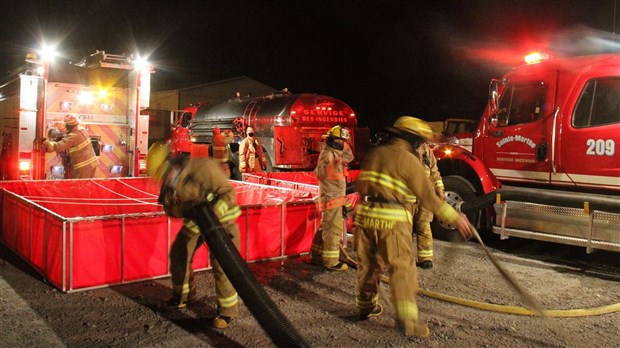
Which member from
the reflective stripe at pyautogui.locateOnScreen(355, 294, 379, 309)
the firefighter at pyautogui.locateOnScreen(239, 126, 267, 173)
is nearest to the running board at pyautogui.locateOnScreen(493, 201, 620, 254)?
the reflective stripe at pyautogui.locateOnScreen(355, 294, 379, 309)

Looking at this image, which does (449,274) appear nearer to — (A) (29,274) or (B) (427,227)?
(B) (427,227)

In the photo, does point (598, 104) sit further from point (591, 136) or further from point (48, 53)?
point (48, 53)

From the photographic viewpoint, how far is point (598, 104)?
6.48m

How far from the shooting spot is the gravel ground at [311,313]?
417cm

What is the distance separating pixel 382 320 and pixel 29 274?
12.6ft

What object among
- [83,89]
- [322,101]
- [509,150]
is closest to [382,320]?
[509,150]

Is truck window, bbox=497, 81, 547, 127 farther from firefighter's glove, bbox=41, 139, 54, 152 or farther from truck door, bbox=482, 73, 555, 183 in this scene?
firefighter's glove, bbox=41, 139, 54, 152

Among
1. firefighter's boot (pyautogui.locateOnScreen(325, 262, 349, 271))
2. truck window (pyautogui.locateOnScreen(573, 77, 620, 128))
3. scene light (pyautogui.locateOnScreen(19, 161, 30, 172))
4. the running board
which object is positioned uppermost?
truck window (pyautogui.locateOnScreen(573, 77, 620, 128))

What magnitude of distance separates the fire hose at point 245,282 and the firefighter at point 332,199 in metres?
2.16

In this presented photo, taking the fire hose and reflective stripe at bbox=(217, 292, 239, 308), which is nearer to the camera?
the fire hose

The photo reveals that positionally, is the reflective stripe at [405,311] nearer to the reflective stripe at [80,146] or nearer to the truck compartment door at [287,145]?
the reflective stripe at [80,146]

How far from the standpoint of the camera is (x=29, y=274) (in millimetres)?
5773

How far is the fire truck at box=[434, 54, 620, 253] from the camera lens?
633 centimetres

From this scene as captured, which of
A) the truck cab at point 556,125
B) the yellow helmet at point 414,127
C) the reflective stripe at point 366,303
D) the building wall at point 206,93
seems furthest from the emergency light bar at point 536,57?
the building wall at point 206,93
